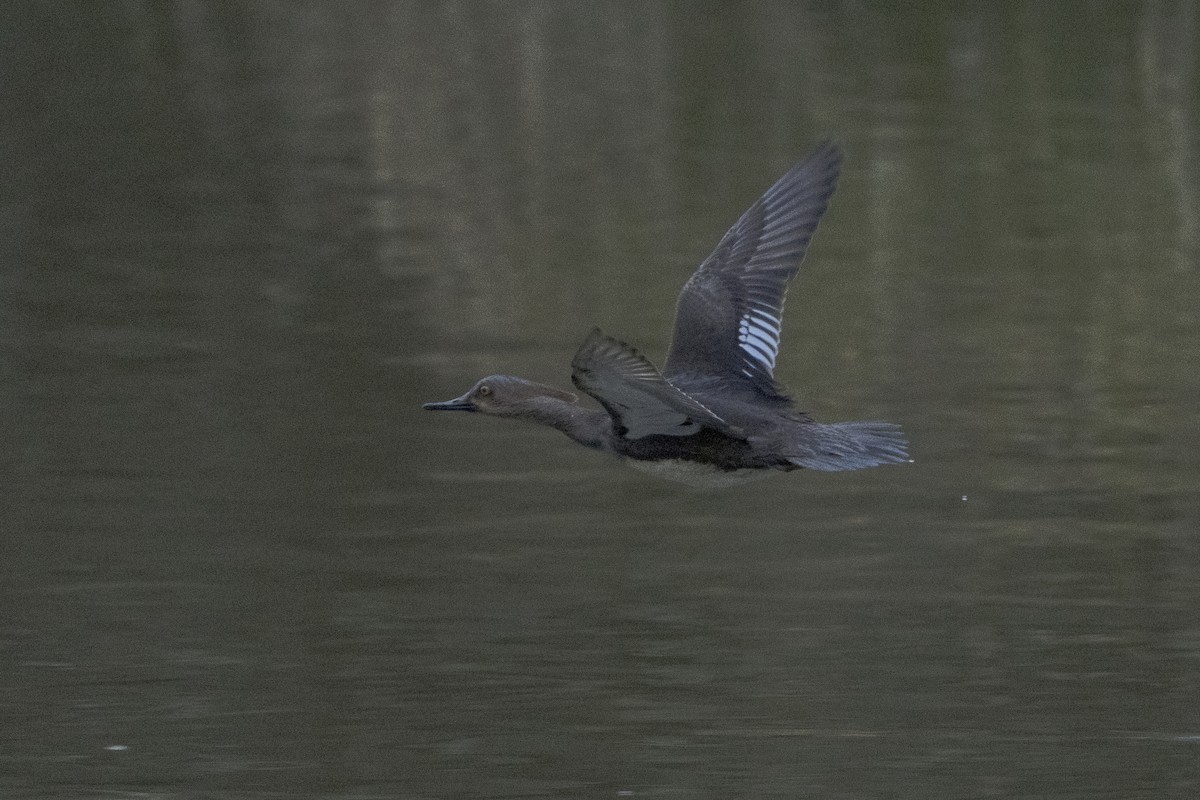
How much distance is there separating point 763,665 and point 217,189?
10018 mm

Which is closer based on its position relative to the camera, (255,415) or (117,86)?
(255,415)

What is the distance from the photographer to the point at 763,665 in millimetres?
7543

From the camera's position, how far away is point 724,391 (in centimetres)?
760

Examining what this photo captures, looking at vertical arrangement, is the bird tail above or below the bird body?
below

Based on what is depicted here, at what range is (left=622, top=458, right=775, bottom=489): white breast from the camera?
7.17 metres

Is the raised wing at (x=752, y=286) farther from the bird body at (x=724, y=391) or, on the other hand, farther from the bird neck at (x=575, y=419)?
the bird neck at (x=575, y=419)

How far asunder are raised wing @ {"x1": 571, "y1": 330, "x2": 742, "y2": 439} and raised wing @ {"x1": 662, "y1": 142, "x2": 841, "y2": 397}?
2.48 ft

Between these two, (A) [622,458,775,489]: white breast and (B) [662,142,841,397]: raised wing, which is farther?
(B) [662,142,841,397]: raised wing

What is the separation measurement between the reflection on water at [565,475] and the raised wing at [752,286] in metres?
0.92

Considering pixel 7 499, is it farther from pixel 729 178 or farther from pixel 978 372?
pixel 729 178

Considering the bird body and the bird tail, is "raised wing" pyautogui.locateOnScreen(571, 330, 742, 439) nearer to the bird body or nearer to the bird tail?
the bird body

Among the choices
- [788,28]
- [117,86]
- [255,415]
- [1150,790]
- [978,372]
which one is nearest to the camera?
[1150,790]

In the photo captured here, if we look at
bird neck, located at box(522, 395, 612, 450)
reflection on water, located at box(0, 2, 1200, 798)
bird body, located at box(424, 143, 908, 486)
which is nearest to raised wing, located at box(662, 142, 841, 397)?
bird body, located at box(424, 143, 908, 486)

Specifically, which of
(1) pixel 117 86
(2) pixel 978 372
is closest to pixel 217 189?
(1) pixel 117 86
